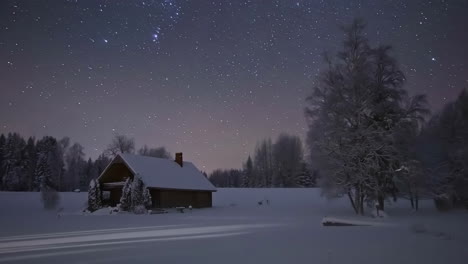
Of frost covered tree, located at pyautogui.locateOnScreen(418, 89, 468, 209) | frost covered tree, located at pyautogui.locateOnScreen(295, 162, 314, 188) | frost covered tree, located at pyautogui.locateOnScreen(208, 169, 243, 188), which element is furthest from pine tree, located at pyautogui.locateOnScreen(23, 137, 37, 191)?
frost covered tree, located at pyautogui.locateOnScreen(418, 89, 468, 209)

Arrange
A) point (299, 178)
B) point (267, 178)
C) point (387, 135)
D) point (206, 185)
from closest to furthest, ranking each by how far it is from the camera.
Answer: point (387, 135)
point (206, 185)
point (299, 178)
point (267, 178)

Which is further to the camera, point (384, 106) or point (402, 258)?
point (384, 106)

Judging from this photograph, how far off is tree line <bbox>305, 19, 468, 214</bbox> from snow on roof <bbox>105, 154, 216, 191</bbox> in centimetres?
1765

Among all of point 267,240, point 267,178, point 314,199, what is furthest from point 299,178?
point 267,240

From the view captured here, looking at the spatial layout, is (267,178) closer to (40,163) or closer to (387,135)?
(40,163)

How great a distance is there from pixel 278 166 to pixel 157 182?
2221 inches

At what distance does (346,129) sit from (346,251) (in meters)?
18.1

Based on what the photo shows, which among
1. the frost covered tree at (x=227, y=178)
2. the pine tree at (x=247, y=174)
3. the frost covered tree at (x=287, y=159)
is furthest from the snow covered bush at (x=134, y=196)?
the frost covered tree at (x=227, y=178)

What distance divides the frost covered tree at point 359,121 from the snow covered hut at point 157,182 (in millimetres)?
18249

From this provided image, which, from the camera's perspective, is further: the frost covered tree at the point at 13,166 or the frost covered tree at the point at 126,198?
the frost covered tree at the point at 13,166

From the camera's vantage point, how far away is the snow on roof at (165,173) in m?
39.8

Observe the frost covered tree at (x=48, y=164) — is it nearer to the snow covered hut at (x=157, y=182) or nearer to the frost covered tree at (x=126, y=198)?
the snow covered hut at (x=157, y=182)

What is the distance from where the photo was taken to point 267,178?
3720 inches

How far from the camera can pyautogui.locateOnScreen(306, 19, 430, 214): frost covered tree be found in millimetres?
27125
